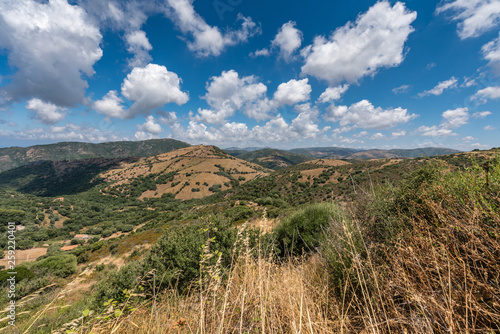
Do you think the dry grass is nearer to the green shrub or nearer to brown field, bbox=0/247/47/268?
the green shrub

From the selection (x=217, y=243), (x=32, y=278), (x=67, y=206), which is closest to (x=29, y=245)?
(x=32, y=278)

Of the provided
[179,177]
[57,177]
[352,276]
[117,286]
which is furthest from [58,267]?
[57,177]

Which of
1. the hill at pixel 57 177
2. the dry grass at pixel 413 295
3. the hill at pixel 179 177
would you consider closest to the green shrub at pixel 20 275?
the dry grass at pixel 413 295

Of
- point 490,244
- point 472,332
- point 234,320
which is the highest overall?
point 490,244

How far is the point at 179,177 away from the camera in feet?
342

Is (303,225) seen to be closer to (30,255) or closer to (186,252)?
(186,252)

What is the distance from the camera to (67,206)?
2847 inches

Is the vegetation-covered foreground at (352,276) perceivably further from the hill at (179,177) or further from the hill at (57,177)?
the hill at (57,177)

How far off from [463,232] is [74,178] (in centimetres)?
18872

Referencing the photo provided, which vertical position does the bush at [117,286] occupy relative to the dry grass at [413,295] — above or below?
below

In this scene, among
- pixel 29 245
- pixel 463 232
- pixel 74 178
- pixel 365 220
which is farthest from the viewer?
pixel 74 178

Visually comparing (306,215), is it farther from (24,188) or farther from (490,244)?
(24,188)

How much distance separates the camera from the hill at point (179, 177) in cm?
9200

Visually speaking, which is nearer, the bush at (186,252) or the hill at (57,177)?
the bush at (186,252)
